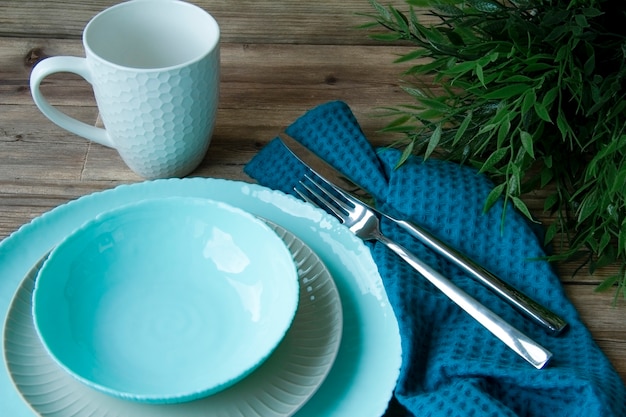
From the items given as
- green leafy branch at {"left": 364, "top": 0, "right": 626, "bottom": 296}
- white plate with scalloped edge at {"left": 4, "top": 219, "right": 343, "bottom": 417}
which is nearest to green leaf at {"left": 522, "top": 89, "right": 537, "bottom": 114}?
green leafy branch at {"left": 364, "top": 0, "right": 626, "bottom": 296}

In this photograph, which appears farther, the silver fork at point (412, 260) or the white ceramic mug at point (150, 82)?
the white ceramic mug at point (150, 82)

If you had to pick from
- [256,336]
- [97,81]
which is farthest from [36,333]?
[97,81]

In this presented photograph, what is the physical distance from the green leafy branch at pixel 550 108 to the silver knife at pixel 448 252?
6 cm

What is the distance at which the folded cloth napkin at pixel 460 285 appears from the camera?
562mm

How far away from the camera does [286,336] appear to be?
1.85ft

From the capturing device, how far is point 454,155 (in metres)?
0.77

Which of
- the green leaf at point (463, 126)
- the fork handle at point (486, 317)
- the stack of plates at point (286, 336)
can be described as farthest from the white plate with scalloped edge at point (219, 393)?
the green leaf at point (463, 126)

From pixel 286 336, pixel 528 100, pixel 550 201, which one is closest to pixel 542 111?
pixel 528 100

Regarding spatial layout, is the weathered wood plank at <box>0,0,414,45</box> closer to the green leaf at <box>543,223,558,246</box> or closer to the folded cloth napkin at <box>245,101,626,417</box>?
the folded cloth napkin at <box>245,101,626,417</box>

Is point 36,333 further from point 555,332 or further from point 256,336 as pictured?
point 555,332

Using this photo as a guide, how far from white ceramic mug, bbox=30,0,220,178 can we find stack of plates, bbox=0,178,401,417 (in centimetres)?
7

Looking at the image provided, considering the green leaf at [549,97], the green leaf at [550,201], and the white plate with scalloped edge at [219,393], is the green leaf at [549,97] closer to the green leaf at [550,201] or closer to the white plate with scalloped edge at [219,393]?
the green leaf at [550,201]

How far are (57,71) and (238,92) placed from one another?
9.4 inches

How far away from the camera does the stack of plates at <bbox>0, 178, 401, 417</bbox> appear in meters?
0.51
